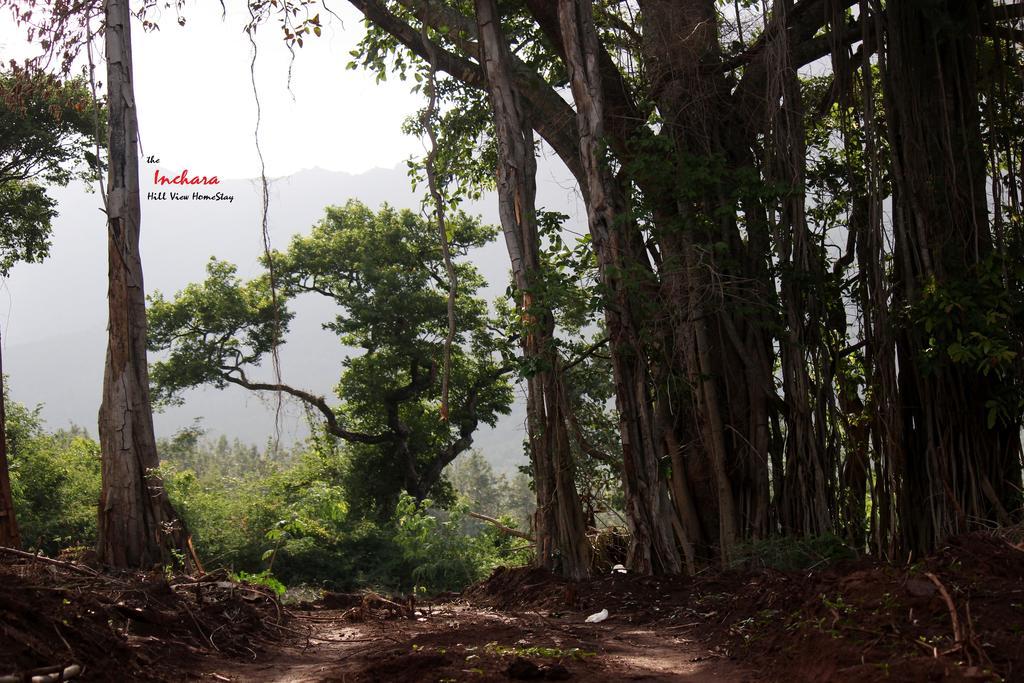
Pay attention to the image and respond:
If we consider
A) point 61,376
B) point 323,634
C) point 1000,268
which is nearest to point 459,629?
point 323,634

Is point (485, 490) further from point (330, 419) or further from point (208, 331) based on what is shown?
point (330, 419)

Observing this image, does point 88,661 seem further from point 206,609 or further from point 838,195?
point 838,195

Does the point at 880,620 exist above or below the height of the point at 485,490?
above

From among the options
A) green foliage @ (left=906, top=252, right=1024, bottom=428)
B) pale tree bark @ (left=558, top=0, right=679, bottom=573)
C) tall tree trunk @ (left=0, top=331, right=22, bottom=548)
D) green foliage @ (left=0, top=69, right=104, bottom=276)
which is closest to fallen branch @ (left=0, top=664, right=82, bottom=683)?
tall tree trunk @ (left=0, top=331, right=22, bottom=548)

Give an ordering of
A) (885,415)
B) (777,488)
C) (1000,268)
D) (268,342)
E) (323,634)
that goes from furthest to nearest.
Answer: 1. (268,342)
2. (777,488)
3. (885,415)
4. (1000,268)
5. (323,634)

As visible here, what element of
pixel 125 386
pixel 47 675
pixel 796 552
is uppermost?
pixel 125 386

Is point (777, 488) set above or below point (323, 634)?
above

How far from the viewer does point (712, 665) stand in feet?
11.6

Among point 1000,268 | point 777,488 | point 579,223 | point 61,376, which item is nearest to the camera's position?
Result: point 1000,268

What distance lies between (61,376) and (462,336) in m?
192

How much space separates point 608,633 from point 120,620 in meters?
2.27

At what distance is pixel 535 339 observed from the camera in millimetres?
6586

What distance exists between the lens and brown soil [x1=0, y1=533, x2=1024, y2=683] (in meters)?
2.82

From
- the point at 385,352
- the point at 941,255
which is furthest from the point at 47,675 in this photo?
the point at 385,352
